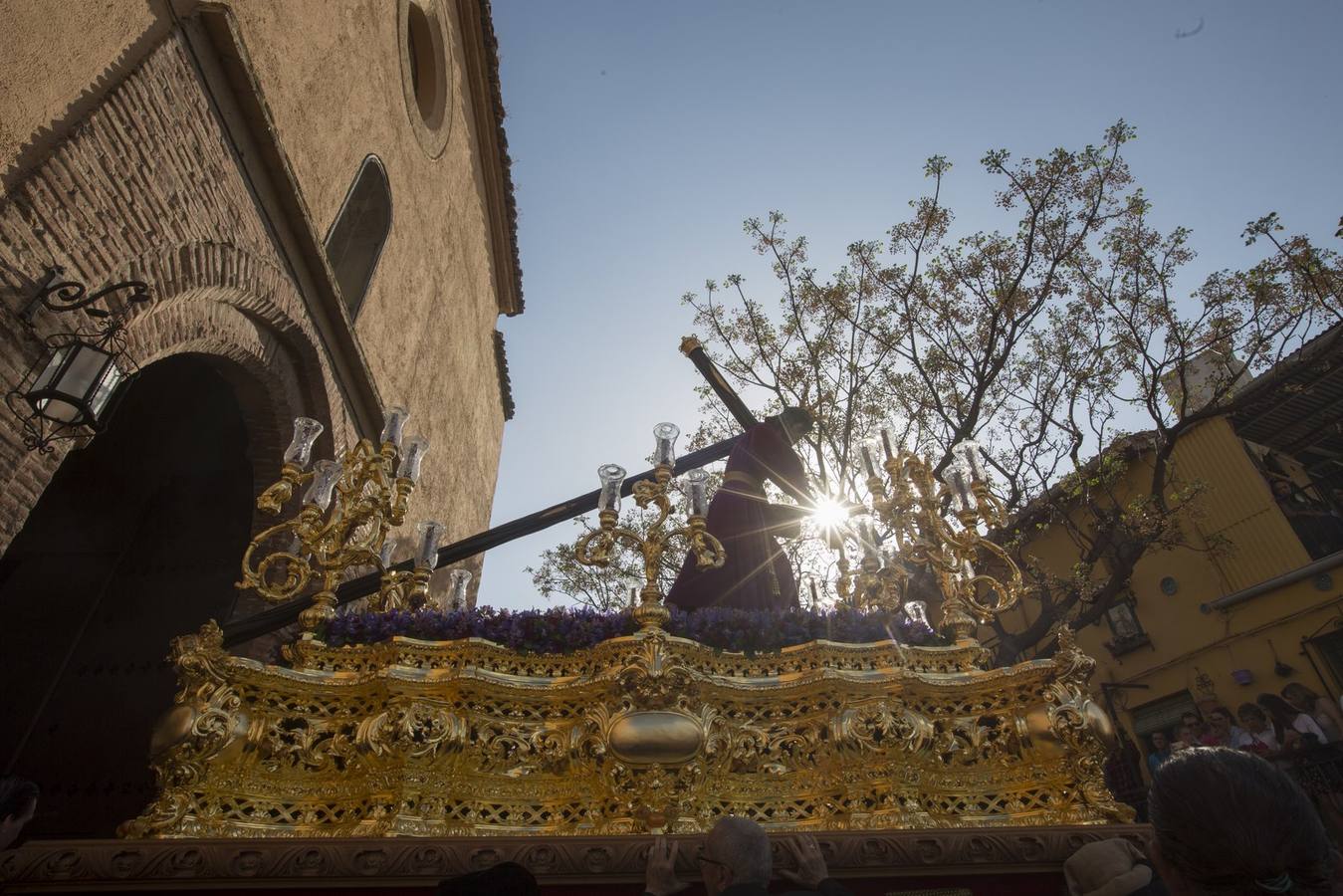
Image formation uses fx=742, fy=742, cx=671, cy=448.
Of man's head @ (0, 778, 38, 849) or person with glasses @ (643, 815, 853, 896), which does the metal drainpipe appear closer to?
person with glasses @ (643, 815, 853, 896)

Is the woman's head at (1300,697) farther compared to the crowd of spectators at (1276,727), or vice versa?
the woman's head at (1300,697)

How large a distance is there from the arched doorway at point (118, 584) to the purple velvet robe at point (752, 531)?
179 inches

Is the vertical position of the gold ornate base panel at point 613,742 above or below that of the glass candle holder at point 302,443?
below

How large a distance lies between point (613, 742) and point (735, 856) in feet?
2.57

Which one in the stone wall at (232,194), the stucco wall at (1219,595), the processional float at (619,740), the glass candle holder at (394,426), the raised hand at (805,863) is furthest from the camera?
the stucco wall at (1219,595)

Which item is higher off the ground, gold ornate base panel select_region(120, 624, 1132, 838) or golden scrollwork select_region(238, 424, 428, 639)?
golden scrollwork select_region(238, 424, 428, 639)

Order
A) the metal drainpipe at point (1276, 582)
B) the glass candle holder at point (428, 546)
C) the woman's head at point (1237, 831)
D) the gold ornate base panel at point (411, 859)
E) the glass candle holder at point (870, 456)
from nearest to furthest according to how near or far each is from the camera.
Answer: the woman's head at point (1237, 831) < the gold ornate base panel at point (411, 859) < the glass candle holder at point (870, 456) < the glass candle holder at point (428, 546) < the metal drainpipe at point (1276, 582)

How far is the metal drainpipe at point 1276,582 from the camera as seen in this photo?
1425cm

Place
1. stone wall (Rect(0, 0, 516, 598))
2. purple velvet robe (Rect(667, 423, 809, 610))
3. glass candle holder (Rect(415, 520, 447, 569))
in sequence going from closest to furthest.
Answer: stone wall (Rect(0, 0, 516, 598))
purple velvet robe (Rect(667, 423, 809, 610))
glass candle holder (Rect(415, 520, 447, 569))

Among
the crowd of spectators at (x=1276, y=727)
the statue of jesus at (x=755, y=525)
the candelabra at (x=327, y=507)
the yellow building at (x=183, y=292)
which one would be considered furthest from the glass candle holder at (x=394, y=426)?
the crowd of spectators at (x=1276, y=727)

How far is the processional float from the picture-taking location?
2.87 m

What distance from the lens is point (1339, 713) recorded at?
39.5 feet

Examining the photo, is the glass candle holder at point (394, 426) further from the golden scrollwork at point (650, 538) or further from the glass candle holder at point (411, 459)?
the golden scrollwork at point (650, 538)

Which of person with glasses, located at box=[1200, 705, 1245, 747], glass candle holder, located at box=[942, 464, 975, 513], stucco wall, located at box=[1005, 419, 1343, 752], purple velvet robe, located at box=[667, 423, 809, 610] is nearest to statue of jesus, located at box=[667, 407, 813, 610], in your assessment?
purple velvet robe, located at box=[667, 423, 809, 610]
